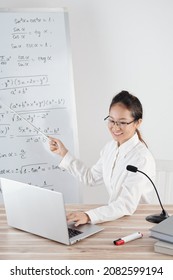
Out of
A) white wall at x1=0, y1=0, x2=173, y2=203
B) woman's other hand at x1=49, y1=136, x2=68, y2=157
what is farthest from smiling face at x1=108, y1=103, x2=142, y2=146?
white wall at x1=0, y1=0, x2=173, y2=203

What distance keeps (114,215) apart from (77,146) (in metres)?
1.31

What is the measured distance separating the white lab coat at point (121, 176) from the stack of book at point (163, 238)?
12.9 inches

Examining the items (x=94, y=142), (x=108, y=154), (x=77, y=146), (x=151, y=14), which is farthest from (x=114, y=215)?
(x=151, y=14)

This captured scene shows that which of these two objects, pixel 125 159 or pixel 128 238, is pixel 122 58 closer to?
pixel 125 159

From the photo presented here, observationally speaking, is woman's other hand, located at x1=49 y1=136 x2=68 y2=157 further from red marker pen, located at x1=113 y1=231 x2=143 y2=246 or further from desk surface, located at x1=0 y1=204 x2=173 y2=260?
red marker pen, located at x1=113 y1=231 x2=143 y2=246

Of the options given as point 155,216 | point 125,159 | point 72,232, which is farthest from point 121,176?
point 72,232

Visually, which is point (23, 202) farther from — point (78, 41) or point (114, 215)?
point (78, 41)

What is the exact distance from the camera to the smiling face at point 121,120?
2.55m

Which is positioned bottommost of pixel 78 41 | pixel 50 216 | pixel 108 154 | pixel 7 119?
pixel 50 216

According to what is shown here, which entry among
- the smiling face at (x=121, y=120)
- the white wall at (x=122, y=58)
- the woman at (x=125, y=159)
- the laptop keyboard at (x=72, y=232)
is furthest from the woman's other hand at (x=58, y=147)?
the laptop keyboard at (x=72, y=232)

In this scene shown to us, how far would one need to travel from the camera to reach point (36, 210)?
6.30 feet

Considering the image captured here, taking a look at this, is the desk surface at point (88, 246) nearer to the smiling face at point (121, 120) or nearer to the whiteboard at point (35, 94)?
the smiling face at point (121, 120)

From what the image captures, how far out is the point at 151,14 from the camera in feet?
11.5

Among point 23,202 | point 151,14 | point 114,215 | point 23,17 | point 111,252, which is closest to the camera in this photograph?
point 111,252
